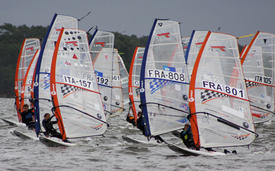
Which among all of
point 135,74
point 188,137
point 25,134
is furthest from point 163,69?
point 135,74

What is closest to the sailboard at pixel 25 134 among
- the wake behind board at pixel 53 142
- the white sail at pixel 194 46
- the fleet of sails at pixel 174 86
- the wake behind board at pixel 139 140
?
the fleet of sails at pixel 174 86

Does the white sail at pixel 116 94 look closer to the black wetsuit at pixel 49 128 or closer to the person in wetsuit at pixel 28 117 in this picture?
the person in wetsuit at pixel 28 117

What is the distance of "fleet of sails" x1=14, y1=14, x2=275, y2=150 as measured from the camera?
1329 cm

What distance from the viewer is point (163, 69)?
51.3ft

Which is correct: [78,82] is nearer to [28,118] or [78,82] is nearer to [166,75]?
[166,75]

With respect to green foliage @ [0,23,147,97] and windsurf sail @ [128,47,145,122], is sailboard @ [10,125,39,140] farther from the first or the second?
green foliage @ [0,23,147,97]

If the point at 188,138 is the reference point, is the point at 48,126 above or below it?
above

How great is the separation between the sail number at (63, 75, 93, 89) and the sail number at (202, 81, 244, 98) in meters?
4.03

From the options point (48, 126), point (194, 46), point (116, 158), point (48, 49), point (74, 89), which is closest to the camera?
point (116, 158)

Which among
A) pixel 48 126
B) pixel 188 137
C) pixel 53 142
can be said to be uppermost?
pixel 48 126

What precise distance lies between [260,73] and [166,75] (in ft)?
21.3

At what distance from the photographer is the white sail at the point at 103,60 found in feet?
70.3

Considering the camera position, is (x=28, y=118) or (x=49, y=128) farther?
(x=28, y=118)

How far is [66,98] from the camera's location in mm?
14766
